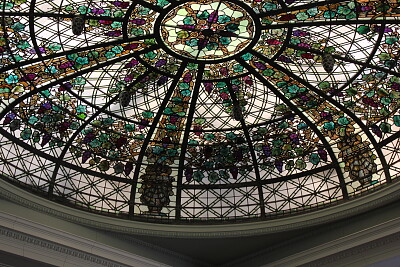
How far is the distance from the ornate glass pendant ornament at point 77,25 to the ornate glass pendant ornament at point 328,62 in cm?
744

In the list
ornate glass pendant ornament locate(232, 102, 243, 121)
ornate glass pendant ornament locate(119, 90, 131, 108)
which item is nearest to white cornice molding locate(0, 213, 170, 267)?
ornate glass pendant ornament locate(119, 90, 131, 108)

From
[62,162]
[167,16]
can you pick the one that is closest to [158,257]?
[62,162]

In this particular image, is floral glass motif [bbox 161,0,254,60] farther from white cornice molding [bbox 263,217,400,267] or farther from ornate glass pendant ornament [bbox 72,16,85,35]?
white cornice molding [bbox 263,217,400,267]

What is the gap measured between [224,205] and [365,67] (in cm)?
786

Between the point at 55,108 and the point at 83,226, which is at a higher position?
the point at 55,108

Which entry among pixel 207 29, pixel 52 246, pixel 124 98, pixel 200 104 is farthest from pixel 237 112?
pixel 52 246

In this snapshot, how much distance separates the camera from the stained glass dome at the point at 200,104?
48.8 ft

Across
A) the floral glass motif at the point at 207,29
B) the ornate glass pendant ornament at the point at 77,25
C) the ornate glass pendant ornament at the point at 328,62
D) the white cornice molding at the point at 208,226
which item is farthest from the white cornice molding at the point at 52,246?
the ornate glass pendant ornament at the point at 328,62

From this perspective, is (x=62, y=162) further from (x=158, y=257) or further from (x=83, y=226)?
(x=158, y=257)

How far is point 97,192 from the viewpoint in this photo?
1903 cm

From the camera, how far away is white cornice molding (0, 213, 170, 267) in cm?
1578

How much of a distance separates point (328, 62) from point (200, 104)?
5.25 metres

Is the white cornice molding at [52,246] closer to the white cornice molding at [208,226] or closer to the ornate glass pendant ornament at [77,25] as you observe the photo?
the white cornice molding at [208,226]

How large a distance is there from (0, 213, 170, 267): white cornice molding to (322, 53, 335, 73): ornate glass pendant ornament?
10298 millimetres
